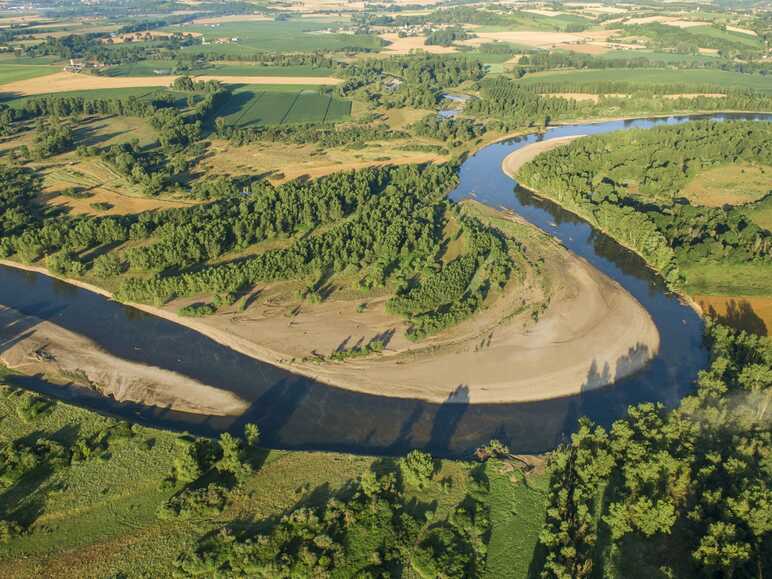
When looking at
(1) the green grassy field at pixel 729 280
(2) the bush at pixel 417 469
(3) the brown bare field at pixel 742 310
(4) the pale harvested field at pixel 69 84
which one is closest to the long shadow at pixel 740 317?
(3) the brown bare field at pixel 742 310

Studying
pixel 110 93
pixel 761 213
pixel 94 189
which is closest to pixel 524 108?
pixel 761 213

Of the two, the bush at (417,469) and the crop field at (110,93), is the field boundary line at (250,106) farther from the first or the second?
the bush at (417,469)

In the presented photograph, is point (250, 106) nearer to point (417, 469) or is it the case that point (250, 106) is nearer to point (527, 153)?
point (527, 153)

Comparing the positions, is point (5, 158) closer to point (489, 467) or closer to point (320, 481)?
point (320, 481)

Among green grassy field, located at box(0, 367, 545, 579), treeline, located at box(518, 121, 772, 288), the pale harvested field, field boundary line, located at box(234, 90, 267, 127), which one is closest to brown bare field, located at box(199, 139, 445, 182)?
field boundary line, located at box(234, 90, 267, 127)

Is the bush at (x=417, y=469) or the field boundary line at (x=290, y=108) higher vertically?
the field boundary line at (x=290, y=108)

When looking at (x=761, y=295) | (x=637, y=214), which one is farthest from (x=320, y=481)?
(x=637, y=214)
